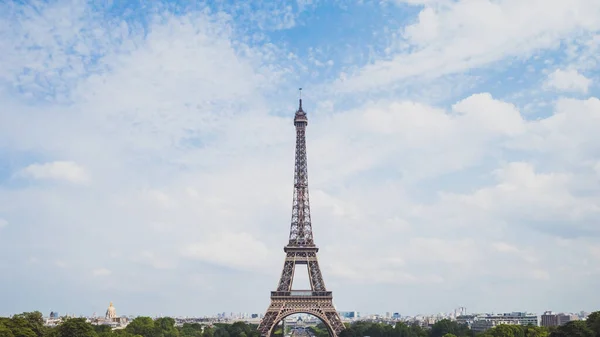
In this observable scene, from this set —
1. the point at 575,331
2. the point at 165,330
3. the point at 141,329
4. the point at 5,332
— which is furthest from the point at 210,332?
the point at 575,331

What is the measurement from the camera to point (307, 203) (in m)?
93.9

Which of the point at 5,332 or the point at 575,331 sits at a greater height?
the point at 5,332

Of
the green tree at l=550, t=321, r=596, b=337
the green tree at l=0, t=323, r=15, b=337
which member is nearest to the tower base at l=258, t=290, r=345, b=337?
the green tree at l=550, t=321, r=596, b=337

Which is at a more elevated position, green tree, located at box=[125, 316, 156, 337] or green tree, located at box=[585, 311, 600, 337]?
green tree, located at box=[585, 311, 600, 337]

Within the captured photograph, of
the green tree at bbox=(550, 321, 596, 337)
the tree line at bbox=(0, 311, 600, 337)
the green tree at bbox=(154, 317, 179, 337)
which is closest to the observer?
the green tree at bbox=(550, 321, 596, 337)

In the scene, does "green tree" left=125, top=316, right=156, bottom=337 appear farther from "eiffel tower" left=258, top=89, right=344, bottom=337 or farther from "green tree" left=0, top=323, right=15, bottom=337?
"green tree" left=0, top=323, right=15, bottom=337

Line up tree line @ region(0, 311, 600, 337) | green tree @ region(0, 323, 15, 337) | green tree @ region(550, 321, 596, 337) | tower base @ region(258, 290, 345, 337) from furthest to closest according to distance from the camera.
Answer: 1. tower base @ region(258, 290, 345, 337)
2. tree line @ region(0, 311, 600, 337)
3. green tree @ region(550, 321, 596, 337)
4. green tree @ region(0, 323, 15, 337)

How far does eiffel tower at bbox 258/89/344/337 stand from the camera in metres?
90.1

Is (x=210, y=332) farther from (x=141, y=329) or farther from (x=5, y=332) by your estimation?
(x=5, y=332)

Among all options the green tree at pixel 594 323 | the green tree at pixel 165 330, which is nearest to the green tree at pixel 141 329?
the green tree at pixel 165 330

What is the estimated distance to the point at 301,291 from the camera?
3556 inches

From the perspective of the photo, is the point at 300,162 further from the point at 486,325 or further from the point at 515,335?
the point at 486,325

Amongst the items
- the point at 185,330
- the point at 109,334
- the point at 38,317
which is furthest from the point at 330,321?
the point at 185,330

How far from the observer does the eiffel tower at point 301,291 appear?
3546 inches
